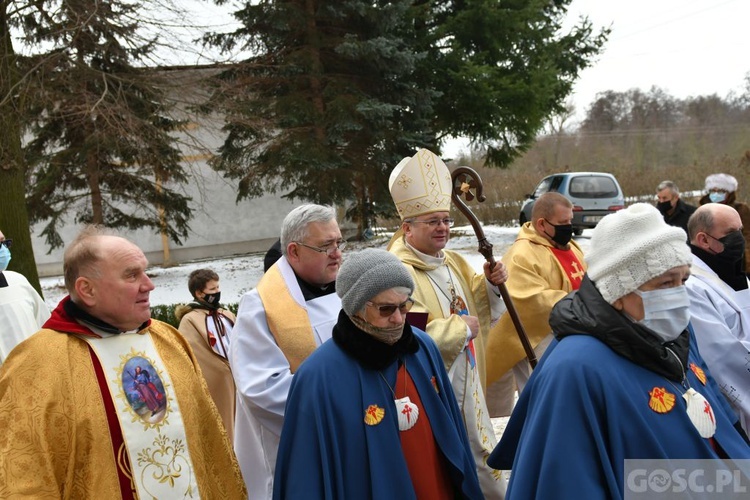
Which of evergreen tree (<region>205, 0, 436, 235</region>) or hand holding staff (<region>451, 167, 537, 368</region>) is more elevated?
evergreen tree (<region>205, 0, 436, 235</region>)

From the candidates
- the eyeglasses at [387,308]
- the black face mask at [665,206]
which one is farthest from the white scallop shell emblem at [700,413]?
the black face mask at [665,206]

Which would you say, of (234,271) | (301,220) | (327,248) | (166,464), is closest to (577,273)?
(327,248)

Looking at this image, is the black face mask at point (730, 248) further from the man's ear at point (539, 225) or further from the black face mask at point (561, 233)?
the man's ear at point (539, 225)

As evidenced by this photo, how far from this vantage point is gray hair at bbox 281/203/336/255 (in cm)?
356

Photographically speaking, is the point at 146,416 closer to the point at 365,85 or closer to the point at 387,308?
the point at 387,308

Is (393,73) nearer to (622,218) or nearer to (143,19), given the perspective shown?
(143,19)

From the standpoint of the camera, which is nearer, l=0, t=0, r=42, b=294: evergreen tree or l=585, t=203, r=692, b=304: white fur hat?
l=585, t=203, r=692, b=304: white fur hat

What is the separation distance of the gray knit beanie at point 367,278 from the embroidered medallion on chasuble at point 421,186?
1.79 metres

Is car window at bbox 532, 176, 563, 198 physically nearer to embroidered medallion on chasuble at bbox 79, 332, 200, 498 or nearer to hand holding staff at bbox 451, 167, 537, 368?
hand holding staff at bbox 451, 167, 537, 368

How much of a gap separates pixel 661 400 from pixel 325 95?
509 inches

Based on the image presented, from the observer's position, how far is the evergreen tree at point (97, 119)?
1116 centimetres

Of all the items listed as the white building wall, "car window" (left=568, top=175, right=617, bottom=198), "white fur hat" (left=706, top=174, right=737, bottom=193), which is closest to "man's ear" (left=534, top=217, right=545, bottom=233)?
"white fur hat" (left=706, top=174, right=737, bottom=193)

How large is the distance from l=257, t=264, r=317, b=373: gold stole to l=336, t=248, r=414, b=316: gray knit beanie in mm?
690

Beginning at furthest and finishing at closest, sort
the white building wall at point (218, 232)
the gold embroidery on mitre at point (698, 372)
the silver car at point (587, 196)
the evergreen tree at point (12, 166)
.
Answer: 1. the white building wall at point (218, 232)
2. the silver car at point (587, 196)
3. the evergreen tree at point (12, 166)
4. the gold embroidery on mitre at point (698, 372)
